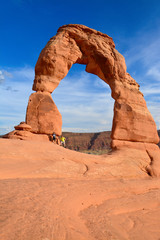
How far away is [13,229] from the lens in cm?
180

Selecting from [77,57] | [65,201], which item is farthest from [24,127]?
[65,201]

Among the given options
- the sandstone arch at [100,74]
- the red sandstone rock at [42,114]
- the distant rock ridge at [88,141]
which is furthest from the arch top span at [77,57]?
the distant rock ridge at [88,141]

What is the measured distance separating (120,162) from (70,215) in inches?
195

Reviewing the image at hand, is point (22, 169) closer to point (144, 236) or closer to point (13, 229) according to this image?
point (13, 229)

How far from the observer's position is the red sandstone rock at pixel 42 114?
8.65 metres

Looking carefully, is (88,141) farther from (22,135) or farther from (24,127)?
(22,135)

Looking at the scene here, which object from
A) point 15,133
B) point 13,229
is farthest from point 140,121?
point 13,229

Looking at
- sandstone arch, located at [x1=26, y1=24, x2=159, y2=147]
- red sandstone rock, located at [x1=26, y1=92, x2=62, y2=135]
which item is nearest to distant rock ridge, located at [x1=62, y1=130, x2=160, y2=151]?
sandstone arch, located at [x1=26, y1=24, x2=159, y2=147]

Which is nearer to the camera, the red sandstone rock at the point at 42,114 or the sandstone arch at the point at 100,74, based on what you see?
the red sandstone rock at the point at 42,114

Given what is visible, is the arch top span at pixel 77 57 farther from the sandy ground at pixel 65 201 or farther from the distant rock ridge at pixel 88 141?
the distant rock ridge at pixel 88 141

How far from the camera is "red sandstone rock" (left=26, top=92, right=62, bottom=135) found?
340 inches

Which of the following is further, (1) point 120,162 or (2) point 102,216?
(1) point 120,162

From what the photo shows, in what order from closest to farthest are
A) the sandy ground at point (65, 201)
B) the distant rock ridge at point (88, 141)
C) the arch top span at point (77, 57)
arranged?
the sandy ground at point (65, 201), the arch top span at point (77, 57), the distant rock ridge at point (88, 141)

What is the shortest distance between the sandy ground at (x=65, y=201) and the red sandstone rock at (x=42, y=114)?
2.85 m
